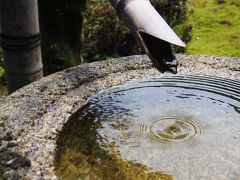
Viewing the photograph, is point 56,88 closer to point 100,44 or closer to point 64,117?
point 64,117

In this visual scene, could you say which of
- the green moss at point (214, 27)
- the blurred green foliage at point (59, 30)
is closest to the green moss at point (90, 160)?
the blurred green foliage at point (59, 30)

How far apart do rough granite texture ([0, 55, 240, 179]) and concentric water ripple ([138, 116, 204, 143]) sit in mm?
858

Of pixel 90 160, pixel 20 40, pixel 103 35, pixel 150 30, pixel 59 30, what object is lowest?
pixel 90 160

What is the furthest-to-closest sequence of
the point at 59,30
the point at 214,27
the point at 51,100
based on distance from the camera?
the point at 214,27, the point at 59,30, the point at 51,100

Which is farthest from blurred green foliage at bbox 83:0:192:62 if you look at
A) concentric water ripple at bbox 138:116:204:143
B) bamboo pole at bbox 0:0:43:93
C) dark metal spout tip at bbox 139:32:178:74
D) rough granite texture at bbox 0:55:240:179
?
dark metal spout tip at bbox 139:32:178:74

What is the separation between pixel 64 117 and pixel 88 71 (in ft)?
3.66

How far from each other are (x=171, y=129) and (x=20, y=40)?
212 cm

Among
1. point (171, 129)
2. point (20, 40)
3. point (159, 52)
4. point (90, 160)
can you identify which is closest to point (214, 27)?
point (20, 40)

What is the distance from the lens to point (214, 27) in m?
10.3

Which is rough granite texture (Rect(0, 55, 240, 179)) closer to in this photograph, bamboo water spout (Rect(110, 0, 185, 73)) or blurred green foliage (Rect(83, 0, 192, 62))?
bamboo water spout (Rect(110, 0, 185, 73))

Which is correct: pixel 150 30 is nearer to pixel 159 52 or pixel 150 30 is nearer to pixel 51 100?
pixel 159 52

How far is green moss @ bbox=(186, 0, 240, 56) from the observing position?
9047 millimetres

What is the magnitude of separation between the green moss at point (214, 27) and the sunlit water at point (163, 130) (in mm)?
3686

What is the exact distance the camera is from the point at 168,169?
381cm
